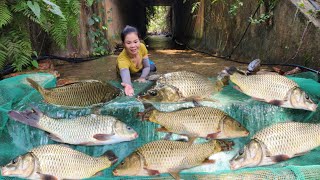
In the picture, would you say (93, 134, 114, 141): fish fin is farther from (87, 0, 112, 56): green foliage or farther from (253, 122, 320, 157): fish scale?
(87, 0, 112, 56): green foliage

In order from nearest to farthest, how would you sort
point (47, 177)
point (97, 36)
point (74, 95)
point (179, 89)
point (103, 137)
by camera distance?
point (47, 177) < point (103, 137) < point (179, 89) < point (74, 95) < point (97, 36)

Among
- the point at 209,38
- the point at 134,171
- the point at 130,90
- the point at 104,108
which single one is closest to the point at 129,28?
the point at 130,90

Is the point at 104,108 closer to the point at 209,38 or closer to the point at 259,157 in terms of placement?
the point at 259,157

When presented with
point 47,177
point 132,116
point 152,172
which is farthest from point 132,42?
point 47,177

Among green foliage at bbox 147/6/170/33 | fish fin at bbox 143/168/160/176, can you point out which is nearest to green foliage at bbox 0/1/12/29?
fish fin at bbox 143/168/160/176

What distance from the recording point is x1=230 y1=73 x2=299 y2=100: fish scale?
13.5ft

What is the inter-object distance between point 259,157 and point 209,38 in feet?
26.8

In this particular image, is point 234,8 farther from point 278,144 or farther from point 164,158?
point 164,158

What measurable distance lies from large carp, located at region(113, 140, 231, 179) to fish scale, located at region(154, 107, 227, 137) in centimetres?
15

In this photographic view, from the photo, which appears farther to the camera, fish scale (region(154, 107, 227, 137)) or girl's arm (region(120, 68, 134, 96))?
girl's arm (region(120, 68, 134, 96))

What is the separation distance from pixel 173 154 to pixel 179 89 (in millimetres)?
874

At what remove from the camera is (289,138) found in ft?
12.1

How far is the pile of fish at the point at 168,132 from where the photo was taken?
3.30m

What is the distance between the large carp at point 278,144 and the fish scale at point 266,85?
465 mm
